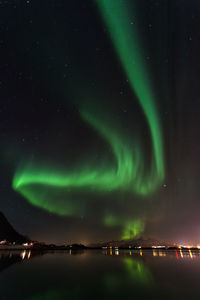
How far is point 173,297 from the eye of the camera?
45.9ft

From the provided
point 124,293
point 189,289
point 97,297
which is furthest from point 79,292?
point 189,289

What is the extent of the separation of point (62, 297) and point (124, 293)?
4.60 m

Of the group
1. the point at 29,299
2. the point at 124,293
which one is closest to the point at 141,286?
the point at 124,293

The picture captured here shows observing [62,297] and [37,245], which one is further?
[37,245]

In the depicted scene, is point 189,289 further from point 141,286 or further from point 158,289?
point 141,286

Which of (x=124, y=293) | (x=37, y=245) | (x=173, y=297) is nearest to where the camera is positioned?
(x=173, y=297)

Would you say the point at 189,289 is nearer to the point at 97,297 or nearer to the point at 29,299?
the point at 97,297

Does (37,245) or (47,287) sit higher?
A: (37,245)

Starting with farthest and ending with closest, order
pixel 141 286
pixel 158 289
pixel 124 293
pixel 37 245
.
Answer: pixel 37 245, pixel 141 286, pixel 158 289, pixel 124 293

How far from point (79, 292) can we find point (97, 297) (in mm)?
2136

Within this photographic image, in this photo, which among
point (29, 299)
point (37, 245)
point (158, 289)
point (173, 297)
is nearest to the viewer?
point (29, 299)

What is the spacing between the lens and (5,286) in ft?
55.2

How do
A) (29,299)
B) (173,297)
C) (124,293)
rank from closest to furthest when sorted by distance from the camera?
(29,299)
(173,297)
(124,293)

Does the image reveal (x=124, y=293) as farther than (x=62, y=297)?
Yes
